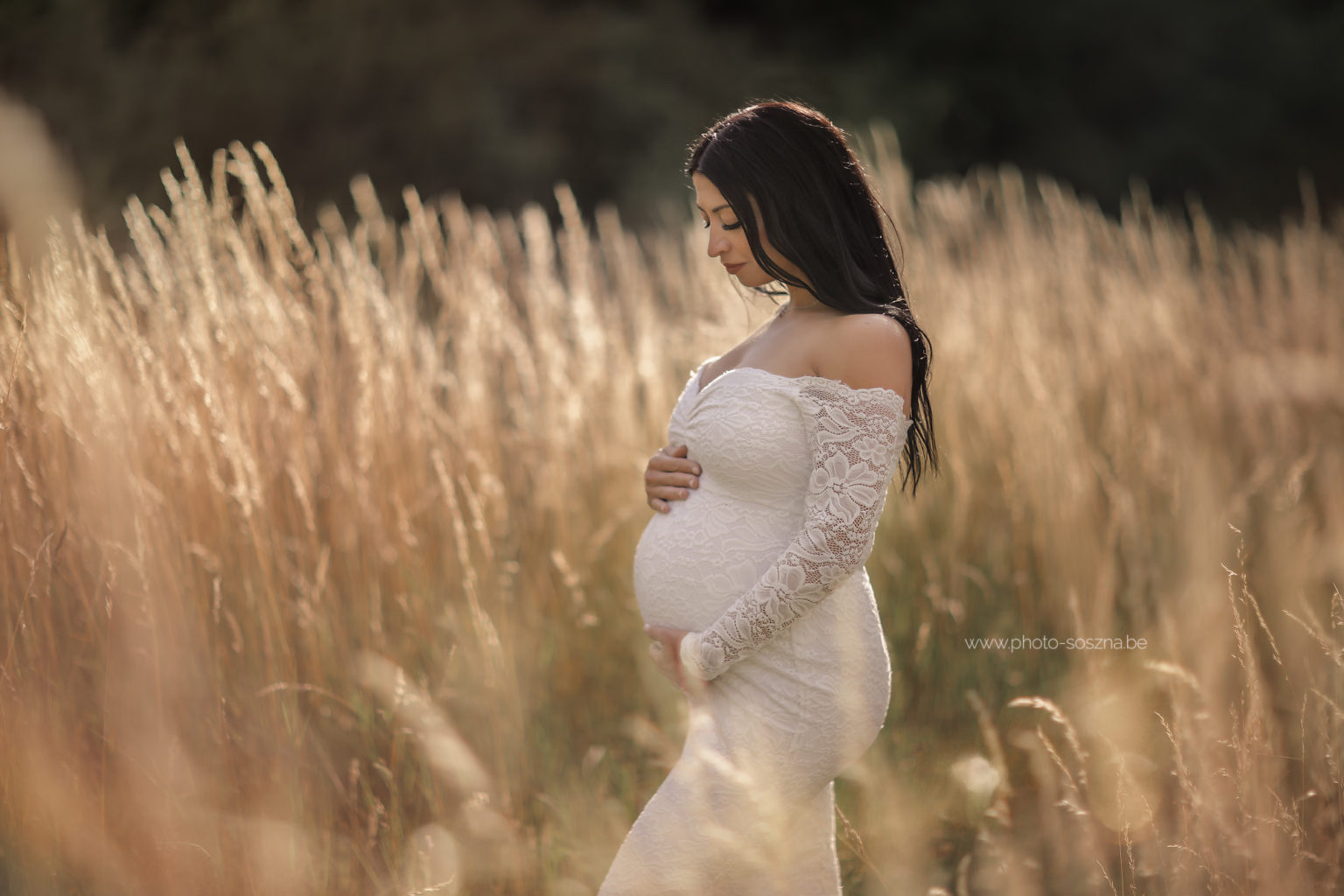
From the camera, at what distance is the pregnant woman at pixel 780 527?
148 centimetres

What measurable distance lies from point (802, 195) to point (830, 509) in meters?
0.49

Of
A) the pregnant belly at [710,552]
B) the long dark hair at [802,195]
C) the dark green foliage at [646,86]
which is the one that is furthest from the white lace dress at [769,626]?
the dark green foliage at [646,86]

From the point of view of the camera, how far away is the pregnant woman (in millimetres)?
1476

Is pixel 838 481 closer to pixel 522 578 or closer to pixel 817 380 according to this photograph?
pixel 817 380

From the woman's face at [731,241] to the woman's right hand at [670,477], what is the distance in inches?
11.9

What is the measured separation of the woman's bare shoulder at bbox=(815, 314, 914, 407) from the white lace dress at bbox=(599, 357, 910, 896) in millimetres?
27

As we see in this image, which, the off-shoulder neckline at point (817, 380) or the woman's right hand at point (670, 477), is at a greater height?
the off-shoulder neckline at point (817, 380)

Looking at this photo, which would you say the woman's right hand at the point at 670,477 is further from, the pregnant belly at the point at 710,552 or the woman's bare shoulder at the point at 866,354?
the woman's bare shoulder at the point at 866,354

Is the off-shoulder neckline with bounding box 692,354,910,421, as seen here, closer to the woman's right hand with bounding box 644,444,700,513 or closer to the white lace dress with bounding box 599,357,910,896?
the white lace dress with bounding box 599,357,910,896

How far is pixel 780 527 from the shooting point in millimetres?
1563

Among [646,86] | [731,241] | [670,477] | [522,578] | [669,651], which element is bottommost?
[669,651]

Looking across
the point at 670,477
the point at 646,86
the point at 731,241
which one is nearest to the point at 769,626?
the point at 670,477

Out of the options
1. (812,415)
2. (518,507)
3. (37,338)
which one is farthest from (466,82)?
(812,415)

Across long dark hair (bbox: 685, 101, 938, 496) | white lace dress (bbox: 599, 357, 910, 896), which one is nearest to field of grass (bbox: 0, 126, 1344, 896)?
white lace dress (bbox: 599, 357, 910, 896)
